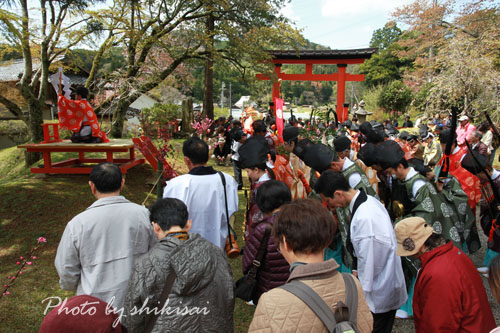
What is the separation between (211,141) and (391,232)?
873cm

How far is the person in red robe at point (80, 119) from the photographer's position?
22.6ft

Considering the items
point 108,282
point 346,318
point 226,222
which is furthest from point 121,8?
point 346,318

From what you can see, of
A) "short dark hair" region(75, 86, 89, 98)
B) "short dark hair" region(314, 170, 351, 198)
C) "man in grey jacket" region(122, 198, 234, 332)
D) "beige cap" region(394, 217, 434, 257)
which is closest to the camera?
"man in grey jacket" region(122, 198, 234, 332)

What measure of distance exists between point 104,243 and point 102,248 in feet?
0.12

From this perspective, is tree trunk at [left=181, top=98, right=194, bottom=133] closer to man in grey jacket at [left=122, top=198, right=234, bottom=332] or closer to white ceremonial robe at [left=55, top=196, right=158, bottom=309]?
white ceremonial robe at [left=55, top=196, right=158, bottom=309]

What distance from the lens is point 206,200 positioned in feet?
10.4

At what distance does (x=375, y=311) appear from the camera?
8.68 ft

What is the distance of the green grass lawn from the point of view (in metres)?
3.76

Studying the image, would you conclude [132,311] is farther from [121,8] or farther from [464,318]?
[121,8]

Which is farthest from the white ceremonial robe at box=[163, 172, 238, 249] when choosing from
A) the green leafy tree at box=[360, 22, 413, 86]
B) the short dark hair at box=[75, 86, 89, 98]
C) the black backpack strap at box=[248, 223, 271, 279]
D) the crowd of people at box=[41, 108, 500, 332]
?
the green leafy tree at box=[360, 22, 413, 86]

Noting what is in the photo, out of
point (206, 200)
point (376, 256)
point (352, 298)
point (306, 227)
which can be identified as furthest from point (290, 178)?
point (352, 298)

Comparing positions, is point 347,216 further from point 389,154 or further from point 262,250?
point 389,154

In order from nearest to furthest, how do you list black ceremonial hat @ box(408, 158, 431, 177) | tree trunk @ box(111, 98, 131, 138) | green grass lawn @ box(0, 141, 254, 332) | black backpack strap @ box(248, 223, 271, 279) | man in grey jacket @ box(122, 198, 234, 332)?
man in grey jacket @ box(122, 198, 234, 332) < black backpack strap @ box(248, 223, 271, 279) < green grass lawn @ box(0, 141, 254, 332) < black ceremonial hat @ box(408, 158, 431, 177) < tree trunk @ box(111, 98, 131, 138)

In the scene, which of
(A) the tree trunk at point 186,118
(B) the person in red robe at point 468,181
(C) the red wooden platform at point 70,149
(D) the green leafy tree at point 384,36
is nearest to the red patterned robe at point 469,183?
(B) the person in red robe at point 468,181
